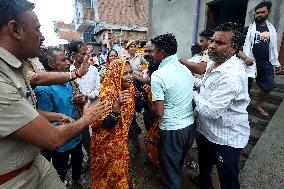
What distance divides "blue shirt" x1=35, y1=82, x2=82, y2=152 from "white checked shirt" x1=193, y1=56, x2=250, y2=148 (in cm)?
156

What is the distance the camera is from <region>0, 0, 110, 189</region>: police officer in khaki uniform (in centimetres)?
122

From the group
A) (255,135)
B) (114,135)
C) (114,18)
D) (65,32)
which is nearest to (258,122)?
(255,135)

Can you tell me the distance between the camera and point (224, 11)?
7688mm

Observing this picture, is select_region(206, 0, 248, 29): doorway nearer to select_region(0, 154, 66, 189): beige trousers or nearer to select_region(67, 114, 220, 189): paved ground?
select_region(67, 114, 220, 189): paved ground

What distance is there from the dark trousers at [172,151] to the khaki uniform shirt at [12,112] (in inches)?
61.8

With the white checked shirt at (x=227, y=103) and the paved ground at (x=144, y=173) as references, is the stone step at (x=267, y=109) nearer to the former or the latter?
the paved ground at (x=144, y=173)

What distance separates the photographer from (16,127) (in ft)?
4.02

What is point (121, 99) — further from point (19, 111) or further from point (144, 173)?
point (144, 173)

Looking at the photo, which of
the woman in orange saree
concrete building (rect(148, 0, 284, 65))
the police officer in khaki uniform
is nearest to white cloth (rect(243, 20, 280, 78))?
concrete building (rect(148, 0, 284, 65))

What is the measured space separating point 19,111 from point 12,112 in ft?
0.11

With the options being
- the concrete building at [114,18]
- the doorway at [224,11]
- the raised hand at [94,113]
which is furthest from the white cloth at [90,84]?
the concrete building at [114,18]

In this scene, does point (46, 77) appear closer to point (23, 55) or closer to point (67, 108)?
point (67, 108)

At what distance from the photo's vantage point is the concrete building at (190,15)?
22.3ft

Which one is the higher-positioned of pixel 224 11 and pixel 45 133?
pixel 224 11
